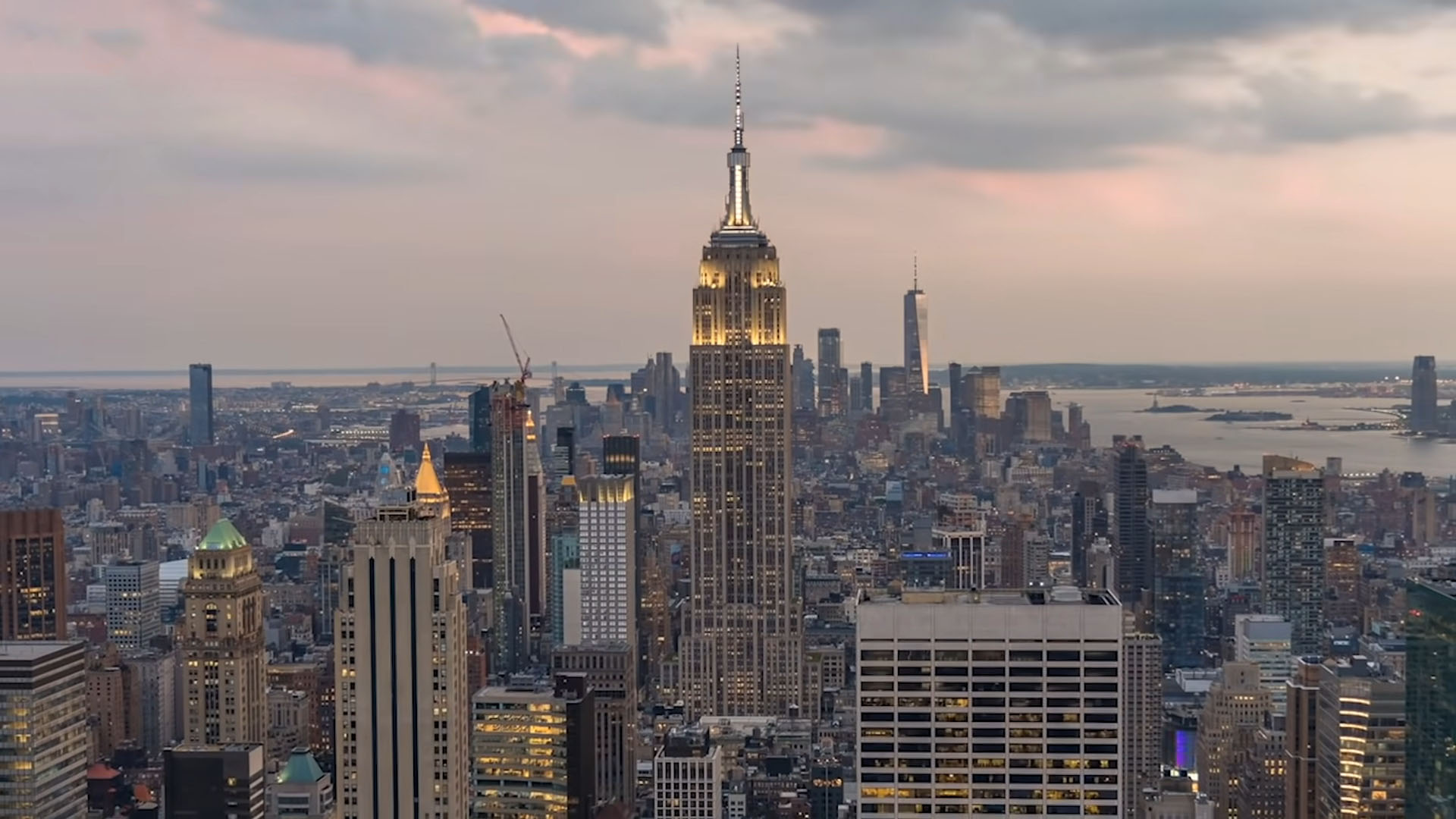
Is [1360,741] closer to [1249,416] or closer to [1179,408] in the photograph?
[1249,416]

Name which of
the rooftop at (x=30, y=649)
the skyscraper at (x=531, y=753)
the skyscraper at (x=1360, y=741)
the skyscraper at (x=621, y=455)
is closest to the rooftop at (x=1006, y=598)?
the skyscraper at (x=1360, y=741)

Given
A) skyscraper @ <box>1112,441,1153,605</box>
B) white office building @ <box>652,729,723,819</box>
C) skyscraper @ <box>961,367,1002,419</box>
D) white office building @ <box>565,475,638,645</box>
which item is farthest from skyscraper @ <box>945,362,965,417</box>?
white office building @ <box>565,475,638,645</box>

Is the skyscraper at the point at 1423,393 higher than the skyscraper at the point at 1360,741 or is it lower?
higher

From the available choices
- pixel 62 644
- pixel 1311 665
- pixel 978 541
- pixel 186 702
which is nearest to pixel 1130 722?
pixel 1311 665

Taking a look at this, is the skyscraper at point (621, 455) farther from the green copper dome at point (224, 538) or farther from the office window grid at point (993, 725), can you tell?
the office window grid at point (993, 725)

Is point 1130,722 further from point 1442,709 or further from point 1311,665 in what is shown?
point 1442,709

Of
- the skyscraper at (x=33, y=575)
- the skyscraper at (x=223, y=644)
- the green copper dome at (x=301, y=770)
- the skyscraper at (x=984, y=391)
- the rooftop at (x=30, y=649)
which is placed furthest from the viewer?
the skyscraper at (x=33, y=575)
